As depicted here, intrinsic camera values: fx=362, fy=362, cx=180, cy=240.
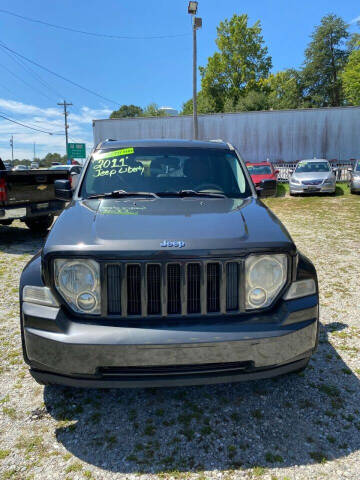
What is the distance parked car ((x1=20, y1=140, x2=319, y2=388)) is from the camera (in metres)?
1.96

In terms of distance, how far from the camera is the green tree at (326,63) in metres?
50.4

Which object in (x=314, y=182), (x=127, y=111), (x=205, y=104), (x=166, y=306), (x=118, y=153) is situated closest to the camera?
(x=166, y=306)

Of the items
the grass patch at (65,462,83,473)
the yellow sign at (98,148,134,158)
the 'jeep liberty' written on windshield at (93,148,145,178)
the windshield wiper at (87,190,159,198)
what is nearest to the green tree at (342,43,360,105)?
the yellow sign at (98,148,134,158)

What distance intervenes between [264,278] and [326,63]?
59.5 meters

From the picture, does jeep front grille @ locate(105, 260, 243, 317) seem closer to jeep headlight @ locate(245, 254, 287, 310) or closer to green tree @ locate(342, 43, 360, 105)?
jeep headlight @ locate(245, 254, 287, 310)

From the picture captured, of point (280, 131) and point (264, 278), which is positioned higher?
point (280, 131)

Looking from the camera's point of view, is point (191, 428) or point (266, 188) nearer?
point (191, 428)

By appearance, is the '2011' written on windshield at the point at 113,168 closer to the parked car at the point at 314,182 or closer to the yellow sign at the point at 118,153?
the yellow sign at the point at 118,153

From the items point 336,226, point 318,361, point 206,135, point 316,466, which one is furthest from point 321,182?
point 316,466

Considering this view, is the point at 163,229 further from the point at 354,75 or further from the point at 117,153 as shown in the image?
the point at 354,75

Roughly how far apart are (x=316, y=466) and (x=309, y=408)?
51 centimetres

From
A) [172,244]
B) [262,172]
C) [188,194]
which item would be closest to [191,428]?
[172,244]

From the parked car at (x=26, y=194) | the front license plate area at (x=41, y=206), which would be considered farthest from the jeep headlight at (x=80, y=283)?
the front license plate area at (x=41, y=206)

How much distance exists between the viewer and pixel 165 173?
11.0 feet
